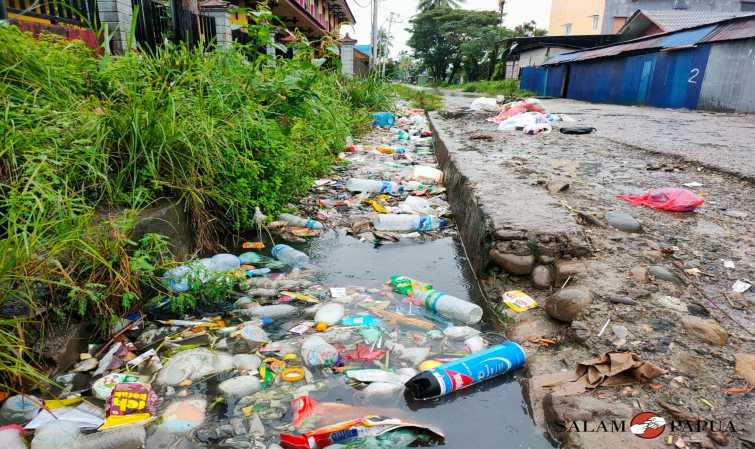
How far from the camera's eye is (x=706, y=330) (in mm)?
1511

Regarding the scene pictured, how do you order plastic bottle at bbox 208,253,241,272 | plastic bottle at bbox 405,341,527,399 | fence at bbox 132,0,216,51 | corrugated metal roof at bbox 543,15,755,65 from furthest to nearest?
corrugated metal roof at bbox 543,15,755,65
fence at bbox 132,0,216,51
plastic bottle at bbox 208,253,241,272
plastic bottle at bbox 405,341,527,399

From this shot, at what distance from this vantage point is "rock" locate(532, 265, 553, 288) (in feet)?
6.75

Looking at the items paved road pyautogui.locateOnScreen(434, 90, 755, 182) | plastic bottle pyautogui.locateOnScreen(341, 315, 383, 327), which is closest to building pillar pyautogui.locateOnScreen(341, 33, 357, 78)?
paved road pyautogui.locateOnScreen(434, 90, 755, 182)

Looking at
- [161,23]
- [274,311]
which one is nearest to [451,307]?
[274,311]

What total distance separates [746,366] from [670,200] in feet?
5.63

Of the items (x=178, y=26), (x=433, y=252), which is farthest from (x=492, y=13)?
(x=433, y=252)

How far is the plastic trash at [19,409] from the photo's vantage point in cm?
130

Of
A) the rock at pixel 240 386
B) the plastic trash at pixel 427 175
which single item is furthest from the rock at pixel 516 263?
the plastic trash at pixel 427 175

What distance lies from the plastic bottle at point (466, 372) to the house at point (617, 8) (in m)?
29.8

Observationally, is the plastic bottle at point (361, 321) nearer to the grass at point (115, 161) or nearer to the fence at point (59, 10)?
the grass at point (115, 161)

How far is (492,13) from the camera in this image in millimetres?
41000

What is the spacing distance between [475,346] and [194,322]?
1.17 m

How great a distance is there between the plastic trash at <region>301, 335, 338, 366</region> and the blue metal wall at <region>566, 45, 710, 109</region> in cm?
1381

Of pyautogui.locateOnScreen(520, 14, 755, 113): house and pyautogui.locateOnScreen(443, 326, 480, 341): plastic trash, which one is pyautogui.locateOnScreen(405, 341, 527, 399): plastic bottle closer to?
pyautogui.locateOnScreen(443, 326, 480, 341): plastic trash
